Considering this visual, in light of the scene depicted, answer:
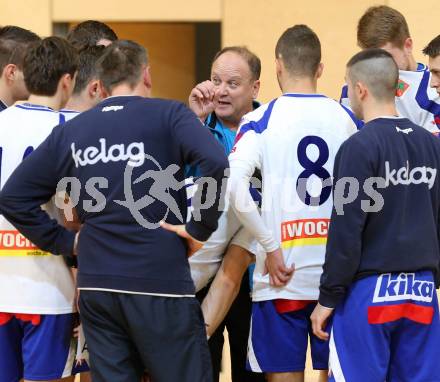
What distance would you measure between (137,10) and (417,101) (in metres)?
3.79

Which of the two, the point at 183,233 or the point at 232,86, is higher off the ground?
the point at 232,86

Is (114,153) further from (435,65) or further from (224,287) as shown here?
(435,65)

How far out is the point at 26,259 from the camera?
3193 mm

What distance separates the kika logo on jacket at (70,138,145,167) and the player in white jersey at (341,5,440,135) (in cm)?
165

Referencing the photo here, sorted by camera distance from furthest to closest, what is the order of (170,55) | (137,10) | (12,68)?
Result: (170,55) < (137,10) < (12,68)

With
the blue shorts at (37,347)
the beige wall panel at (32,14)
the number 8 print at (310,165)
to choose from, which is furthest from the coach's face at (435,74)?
the beige wall panel at (32,14)

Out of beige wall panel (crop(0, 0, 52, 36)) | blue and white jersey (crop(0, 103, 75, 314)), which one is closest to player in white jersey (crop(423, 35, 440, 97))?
blue and white jersey (crop(0, 103, 75, 314))

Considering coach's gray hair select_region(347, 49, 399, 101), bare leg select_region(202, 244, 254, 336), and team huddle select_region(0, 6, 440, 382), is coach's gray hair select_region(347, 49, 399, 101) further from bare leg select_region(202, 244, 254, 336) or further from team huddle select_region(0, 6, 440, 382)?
bare leg select_region(202, 244, 254, 336)

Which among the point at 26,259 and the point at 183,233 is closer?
the point at 183,233

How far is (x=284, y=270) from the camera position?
331cm

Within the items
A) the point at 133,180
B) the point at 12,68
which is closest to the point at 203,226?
the point at 133,180

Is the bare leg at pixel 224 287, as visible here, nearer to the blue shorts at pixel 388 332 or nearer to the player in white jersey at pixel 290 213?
the player in white jersey at pixel 290 213

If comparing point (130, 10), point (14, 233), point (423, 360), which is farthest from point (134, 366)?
point (130, 10)

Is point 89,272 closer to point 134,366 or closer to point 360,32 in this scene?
point 134,366
